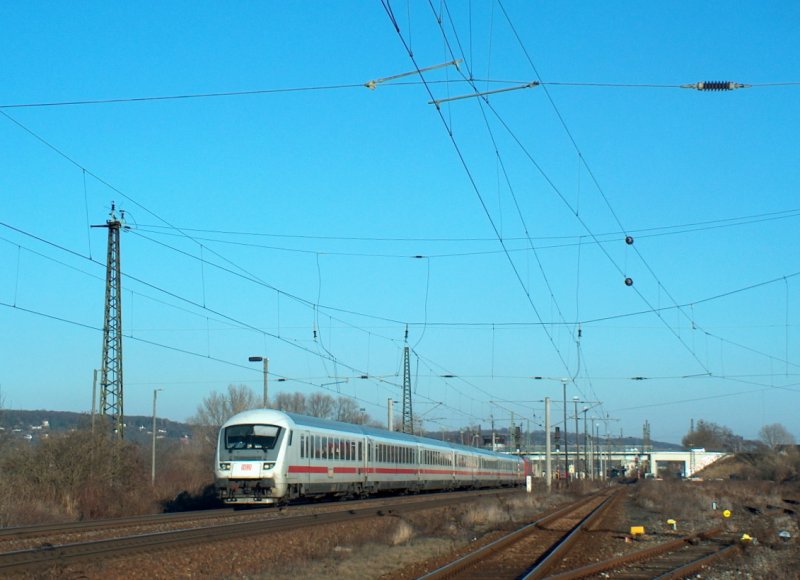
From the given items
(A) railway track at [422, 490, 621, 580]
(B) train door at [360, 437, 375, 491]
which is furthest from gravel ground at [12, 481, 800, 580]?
(B) train door at [360, 437, 375, 491]

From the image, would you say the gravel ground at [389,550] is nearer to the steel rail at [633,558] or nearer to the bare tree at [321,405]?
the steel rail at [633,558]

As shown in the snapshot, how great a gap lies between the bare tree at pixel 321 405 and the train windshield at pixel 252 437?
70926 mm

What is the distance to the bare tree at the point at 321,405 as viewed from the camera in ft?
338

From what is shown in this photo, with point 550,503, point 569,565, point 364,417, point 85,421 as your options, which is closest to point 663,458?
point 364,417

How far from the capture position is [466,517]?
3073 cm

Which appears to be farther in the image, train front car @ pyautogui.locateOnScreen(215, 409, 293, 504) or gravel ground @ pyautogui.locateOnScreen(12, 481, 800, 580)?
train front car @ pyautogui.locateOnScreen(215, 409, 293, 504)

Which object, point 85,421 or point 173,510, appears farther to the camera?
point 85,421

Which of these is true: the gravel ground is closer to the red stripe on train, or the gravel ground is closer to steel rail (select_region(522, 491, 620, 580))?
steel rail (select_region(522, 491, 620, 580))

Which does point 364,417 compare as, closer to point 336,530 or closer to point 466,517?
point 466,517

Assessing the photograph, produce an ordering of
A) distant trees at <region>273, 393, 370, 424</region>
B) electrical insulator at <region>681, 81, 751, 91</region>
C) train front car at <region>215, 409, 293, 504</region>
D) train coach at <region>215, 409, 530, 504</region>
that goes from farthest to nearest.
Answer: distant trees at <region>273, 393, 370, 424</region>, train coach at <region>215, 409, 530, 504</region>, train front car at <region>215, 409, 293, 504</region>, electrical insulator at <region>681, 81, 751, 91</region>

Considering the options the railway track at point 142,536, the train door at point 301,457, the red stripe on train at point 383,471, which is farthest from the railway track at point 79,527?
the red stripe on train at point 383,471

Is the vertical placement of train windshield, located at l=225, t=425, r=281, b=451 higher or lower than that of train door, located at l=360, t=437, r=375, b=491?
higher

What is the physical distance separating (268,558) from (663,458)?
160 m

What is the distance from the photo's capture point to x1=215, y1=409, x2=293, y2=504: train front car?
2938cm
